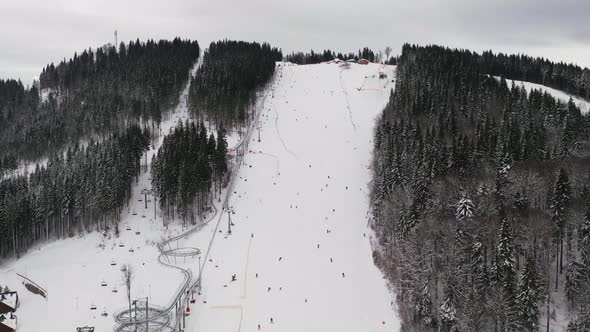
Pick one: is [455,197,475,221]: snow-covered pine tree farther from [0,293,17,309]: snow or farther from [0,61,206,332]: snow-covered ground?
[0,293,17,309]: snow

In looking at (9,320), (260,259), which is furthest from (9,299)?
(260,259)

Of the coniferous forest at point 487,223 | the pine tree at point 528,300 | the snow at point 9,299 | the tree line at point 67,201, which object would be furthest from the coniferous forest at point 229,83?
the pine tree at point 528,300

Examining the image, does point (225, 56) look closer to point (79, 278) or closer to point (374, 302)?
point (79, 278)

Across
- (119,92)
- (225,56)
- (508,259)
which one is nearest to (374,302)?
(508,259)

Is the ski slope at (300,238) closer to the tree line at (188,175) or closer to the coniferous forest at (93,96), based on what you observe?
the tree line at (188,175)

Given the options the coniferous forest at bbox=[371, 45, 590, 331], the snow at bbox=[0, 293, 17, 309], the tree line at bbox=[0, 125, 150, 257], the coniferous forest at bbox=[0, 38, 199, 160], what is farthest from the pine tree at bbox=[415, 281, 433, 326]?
the coniferous forest at bbox=[0, 38, 199, 160]

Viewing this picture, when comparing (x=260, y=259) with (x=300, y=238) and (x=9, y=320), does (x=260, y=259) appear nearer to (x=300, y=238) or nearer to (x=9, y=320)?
(x=300, y=238)
